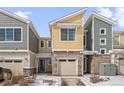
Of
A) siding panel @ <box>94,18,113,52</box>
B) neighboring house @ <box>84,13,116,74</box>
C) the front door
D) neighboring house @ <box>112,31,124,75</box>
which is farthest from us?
the front door

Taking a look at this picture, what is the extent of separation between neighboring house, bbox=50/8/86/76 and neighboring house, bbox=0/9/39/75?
2.68 metres

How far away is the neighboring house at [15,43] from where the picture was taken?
28594 mm

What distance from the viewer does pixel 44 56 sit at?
115 feet

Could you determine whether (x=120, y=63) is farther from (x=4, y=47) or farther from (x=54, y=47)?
(x=4, y=47)

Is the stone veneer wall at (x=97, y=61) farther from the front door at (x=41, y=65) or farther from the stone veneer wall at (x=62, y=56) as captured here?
the front door at (x=41, y=65)

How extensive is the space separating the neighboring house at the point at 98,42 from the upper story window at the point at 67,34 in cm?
230

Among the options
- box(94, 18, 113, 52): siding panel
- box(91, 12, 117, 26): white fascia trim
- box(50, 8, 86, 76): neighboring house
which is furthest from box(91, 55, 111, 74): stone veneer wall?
box(91, 12, 117, 26): white fascia trim

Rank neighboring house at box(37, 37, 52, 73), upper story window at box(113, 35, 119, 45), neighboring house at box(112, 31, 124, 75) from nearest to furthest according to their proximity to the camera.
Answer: neighboring house at box(112, 31, 124, 75) → upper story window at box(113, 35, 119, 45) → neighboring house at box(37, 37, 52, 73)

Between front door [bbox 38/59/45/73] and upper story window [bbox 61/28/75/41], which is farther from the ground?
upper story window [bbox 61/28/75/41]

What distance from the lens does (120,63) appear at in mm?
30859

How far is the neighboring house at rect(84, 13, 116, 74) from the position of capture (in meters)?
31.1

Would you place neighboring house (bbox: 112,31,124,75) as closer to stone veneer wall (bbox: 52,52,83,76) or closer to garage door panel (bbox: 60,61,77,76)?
stone veneer wall (bbox: 52,52,83,76)

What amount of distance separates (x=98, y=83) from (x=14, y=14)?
9.28 m

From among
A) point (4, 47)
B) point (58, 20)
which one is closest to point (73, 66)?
point (58, 20)
